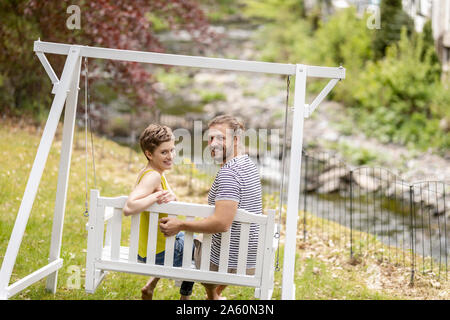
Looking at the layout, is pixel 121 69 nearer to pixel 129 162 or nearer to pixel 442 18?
Result: pixel 129 162

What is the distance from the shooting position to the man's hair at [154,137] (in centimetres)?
325

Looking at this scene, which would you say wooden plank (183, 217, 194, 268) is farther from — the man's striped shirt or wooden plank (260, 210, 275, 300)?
wooden plank (260, 210, 275, 300)

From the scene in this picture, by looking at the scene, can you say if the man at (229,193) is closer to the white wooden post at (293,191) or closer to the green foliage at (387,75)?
the white wooden post at (293,191)

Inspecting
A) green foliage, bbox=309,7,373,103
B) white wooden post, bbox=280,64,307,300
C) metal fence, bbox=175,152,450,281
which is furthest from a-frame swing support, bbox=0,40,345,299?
green foliage, bbox=309,7,373,103

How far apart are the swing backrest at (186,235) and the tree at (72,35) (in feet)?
15.3

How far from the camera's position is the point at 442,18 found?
1278cm

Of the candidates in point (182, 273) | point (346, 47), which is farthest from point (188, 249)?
point (346, 47)

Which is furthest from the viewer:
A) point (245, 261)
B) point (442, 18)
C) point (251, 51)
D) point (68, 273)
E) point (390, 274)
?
point (251, 51)

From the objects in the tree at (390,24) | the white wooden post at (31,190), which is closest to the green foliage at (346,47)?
the tree at (390,24)

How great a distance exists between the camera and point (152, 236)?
3193 mm

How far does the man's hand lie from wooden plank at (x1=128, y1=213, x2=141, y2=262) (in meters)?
0.15
